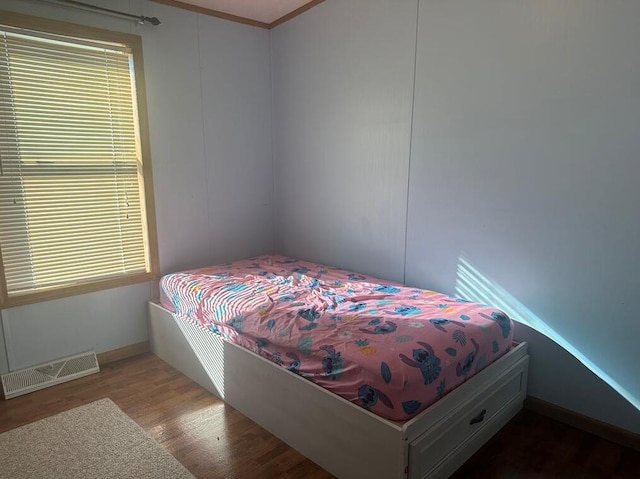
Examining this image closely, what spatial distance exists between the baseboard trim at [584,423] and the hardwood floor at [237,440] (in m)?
0.03

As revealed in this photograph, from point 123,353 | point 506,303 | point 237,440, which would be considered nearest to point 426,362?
point 506,303

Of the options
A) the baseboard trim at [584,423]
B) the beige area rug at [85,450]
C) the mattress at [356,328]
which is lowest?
the beige area rug at [85,450]

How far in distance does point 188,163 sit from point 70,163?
0.80 metres

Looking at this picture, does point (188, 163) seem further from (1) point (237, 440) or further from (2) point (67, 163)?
(1) point (237, 440)

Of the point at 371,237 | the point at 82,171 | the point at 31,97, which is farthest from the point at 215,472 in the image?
the point at 31,97

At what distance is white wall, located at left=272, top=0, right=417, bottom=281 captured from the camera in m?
2.81

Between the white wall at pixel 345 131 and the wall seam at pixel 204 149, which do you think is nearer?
the white wall at pixel 345 131

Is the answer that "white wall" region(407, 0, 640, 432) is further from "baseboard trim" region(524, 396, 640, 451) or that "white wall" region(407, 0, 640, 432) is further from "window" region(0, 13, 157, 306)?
"window" region(0, 13, 157, 306)

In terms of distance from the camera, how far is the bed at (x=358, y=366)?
1.66m

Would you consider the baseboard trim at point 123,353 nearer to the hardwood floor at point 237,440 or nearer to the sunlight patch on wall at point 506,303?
the hardwood floor at point 237,440

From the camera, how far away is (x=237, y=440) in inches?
84.1

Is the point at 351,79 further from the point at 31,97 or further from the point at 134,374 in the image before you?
the point at 134,374

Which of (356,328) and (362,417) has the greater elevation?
(356,328)

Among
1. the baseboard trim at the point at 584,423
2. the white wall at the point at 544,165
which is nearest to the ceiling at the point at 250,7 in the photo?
the white wall at the point at 544,165
